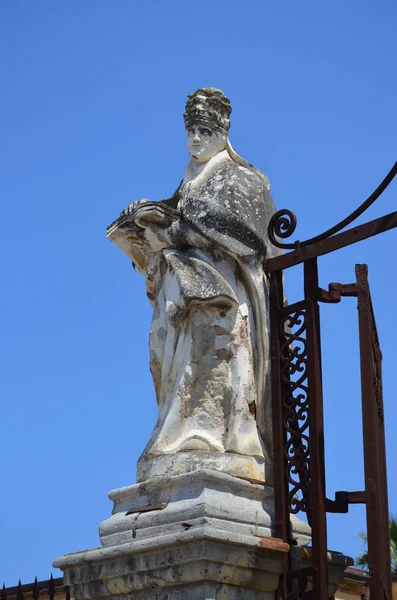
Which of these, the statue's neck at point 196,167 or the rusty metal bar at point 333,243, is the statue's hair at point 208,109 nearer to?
the statue's neck at point 196,167

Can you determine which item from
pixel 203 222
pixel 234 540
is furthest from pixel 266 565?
pixel 203 222

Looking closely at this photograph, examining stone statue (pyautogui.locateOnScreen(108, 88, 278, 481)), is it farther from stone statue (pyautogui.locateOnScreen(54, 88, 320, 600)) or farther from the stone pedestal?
the stone pedestal

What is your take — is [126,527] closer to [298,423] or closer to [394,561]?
[298,423]

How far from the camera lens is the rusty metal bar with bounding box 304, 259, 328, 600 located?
8617 millimetres

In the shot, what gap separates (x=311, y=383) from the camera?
29.7ft

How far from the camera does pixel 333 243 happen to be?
9.15 metres

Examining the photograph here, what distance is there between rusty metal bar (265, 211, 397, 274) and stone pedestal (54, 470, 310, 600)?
1612mm

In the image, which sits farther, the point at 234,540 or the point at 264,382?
the point at 264,382

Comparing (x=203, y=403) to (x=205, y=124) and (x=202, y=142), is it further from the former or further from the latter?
(x=205, y=124)

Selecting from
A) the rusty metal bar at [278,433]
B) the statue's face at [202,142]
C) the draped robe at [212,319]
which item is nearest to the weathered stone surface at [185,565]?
the rusty metal bar at [278,433]

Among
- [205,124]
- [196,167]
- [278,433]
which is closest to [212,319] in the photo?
[278,433]

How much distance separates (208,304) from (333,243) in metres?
0.96

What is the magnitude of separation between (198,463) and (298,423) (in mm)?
812

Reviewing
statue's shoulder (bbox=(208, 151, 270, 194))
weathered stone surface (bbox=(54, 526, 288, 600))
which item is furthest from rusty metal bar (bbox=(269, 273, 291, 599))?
statue's shoulder (bbox=(208, 151, 270, 194))
